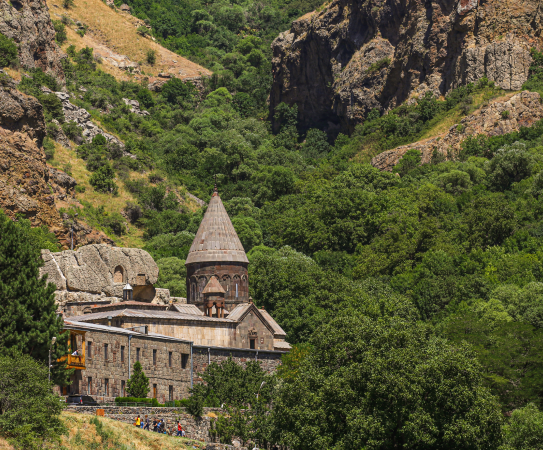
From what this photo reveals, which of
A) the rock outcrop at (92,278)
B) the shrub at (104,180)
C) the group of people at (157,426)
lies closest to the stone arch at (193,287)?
the rock outcrop at (92,278)

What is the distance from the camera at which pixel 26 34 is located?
112 metres

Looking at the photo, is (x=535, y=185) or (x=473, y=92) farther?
(x=473, y=92)

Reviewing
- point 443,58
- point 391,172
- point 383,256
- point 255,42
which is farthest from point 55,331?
point 255,42

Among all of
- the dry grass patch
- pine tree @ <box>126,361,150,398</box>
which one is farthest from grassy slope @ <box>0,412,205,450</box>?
pine tree @ <box>126,361,150,398</box>

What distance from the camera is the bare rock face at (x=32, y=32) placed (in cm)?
10956

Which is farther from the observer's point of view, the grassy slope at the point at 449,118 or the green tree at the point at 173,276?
the grassy slope at the point at 449,118

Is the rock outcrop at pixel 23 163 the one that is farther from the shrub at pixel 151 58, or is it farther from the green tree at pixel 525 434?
the shrub at pixel 151 58

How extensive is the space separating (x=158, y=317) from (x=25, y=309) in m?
15.2

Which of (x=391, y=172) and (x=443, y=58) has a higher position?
(x=443, y=58)

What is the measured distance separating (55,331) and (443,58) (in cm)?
8143

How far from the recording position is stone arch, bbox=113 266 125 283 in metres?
74.2

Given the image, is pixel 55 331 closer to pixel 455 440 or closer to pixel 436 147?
pixel 455 440

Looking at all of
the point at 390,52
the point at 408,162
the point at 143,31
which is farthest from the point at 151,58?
the point at 408,162

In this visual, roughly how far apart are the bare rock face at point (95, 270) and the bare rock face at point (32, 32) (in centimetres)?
4272
